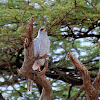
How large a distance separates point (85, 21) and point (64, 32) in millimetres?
1045

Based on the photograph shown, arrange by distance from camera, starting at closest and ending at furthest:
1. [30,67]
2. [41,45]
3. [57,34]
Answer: [30,67] → [41,45] → [57,34]

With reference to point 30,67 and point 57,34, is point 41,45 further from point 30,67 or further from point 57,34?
point 57,34

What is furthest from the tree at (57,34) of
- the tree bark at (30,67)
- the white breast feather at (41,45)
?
the tree bark at (30,67)

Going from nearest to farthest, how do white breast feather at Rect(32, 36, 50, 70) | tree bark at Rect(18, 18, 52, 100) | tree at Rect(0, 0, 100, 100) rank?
1. tree bark at Rect(18, 18, 52, 100)
2. white breast feather at Rect(32, 36, 50, 70)
3. tree at Rect(0, 0, 100, 100)

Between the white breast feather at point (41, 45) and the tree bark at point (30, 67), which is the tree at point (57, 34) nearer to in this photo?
the white breast feather at point (41, 45)

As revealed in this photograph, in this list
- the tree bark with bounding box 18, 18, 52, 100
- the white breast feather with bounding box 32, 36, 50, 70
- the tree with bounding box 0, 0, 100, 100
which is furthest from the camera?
the tree with bounding box 0, 0, 100, 100

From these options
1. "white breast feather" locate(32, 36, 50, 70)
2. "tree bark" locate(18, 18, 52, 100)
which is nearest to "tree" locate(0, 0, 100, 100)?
"white breast feather" locate(32, 36, 50, 70)

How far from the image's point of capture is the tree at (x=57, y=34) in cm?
520

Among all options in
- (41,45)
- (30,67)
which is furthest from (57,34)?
(30,67)

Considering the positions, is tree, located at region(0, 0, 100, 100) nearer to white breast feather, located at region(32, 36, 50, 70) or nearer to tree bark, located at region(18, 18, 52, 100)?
white breast feather, located at region(32, 36, 50, 70)

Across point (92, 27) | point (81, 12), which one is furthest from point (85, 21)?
point (92, 27)

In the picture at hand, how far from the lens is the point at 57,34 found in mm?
6137

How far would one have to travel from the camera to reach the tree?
5.20m

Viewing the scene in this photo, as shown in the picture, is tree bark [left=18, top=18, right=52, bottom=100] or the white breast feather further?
the white breast feather
